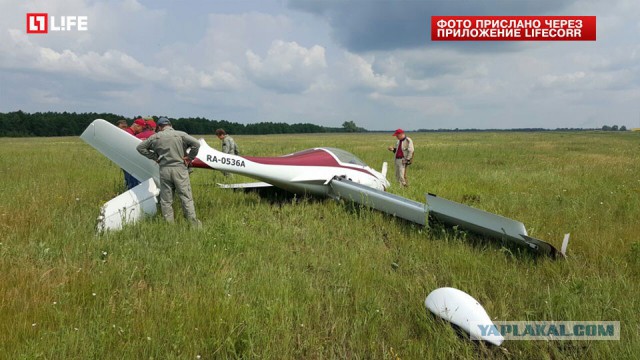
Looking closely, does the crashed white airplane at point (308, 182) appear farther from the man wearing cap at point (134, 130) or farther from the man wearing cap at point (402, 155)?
the man wearing cap at point (402, 155)

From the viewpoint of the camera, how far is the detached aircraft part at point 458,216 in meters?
4.37

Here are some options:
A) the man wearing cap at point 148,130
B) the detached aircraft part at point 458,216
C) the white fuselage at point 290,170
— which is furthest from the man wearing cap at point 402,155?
the man wearing cap at point 148,130

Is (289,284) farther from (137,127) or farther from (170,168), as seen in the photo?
(137,127)

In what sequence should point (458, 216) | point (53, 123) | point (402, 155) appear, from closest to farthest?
1. point (458, 216)
2. point (402, 155)
3. point (53, 123)

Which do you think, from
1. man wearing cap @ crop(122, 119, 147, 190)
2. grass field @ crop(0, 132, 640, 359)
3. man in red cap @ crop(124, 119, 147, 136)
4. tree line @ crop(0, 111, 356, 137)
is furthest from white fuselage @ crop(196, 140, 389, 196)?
tree line @ crop(0, 111, 356, 137)

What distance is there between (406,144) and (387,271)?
7.45 m

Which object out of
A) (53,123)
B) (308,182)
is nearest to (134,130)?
(308,182)

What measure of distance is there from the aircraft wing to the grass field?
1.02 m

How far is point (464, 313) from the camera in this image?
2930 mm

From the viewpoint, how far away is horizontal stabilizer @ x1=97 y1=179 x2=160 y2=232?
5391mm

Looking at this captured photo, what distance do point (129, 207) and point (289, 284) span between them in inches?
132

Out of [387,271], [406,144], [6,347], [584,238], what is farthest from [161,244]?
[406,144]

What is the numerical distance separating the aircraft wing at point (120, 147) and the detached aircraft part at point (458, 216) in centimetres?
374

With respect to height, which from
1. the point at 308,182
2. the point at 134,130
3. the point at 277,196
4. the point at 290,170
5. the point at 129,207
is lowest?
the point at 277,196
